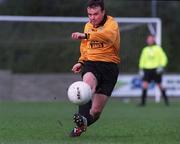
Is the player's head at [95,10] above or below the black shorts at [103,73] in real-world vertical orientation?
above

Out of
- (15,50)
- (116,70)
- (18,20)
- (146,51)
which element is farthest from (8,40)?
(116,70)

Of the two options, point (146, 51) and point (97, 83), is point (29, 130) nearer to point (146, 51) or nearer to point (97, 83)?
point (97, 83)

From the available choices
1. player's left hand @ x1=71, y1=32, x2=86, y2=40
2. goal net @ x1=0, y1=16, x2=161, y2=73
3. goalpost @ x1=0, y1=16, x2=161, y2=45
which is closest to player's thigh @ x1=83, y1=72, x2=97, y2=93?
player's left hand @ x1=71, y1=32, x2=86, y2=40

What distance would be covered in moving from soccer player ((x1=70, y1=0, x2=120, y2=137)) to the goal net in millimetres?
15980

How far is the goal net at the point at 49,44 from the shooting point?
26703mm

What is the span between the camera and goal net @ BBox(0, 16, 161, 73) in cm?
2670

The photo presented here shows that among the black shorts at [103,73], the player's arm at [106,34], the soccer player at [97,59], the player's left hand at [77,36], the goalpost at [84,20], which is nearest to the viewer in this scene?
the player's left hand at [77,36]

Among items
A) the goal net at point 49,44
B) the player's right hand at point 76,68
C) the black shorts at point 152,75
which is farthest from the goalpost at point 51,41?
the player's right hand at point 76,68

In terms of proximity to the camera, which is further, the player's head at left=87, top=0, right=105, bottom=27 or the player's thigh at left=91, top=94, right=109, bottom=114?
the player's thigh at left=91, top=94, right=109, bottom=114

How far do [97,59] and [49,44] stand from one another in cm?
1752

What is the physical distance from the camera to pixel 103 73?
33.4 ft

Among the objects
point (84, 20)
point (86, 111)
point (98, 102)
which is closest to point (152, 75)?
point (84, 20)

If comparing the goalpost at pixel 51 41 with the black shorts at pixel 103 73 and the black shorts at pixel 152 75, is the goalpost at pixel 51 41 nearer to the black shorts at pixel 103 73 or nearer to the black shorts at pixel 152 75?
the black shorts at pixel 152 75

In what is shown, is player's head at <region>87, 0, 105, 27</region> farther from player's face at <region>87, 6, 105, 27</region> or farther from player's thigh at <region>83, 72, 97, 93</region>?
player's thigh at <region>83, 72, 97, 93</region>
